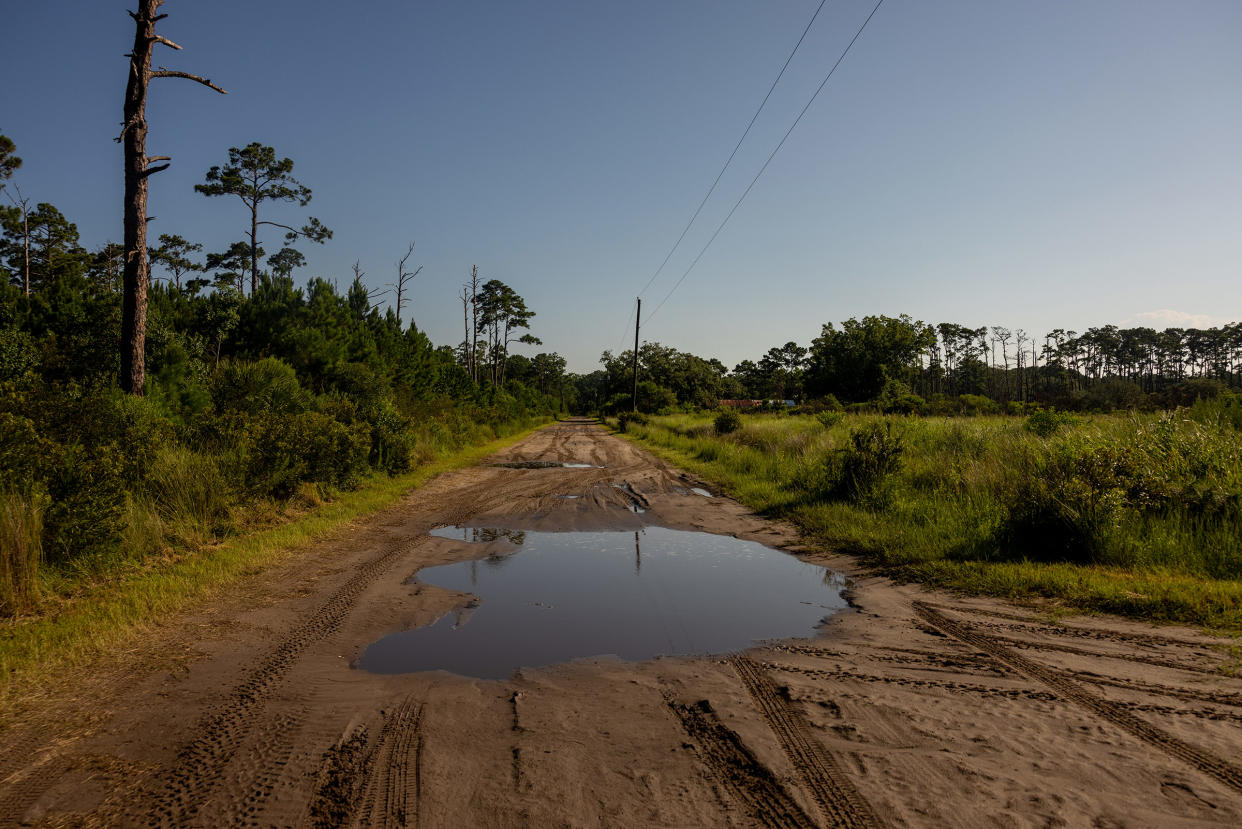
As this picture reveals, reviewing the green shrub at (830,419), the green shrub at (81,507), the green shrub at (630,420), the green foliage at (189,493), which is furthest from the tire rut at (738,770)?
the green shrub at (630,420)

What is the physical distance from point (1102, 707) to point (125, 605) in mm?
7547

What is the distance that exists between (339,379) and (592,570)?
17000mm

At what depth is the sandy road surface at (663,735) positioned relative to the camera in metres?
2.70

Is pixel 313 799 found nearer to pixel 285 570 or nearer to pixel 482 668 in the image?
pixel 482 668

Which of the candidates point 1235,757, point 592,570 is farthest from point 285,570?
point 1235,757

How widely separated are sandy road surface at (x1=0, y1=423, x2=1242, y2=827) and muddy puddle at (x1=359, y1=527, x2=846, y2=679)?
31 centimetres

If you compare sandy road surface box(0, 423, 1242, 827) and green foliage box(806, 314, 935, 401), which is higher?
green foliage box(806, 314, 935, 401)

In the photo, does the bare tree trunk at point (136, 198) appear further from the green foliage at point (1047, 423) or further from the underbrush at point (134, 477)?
the green foliage at point (1047, 423)

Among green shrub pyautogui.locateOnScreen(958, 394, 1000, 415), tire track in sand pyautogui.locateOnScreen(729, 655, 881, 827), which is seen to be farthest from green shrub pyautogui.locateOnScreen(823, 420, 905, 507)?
green shrub pyautogui.locateOnScreen(958, 394, 1000, 415)

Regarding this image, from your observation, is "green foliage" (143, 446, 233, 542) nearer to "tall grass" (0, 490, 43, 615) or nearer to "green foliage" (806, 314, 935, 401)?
"tall grass" (0, 490, 43, 615)

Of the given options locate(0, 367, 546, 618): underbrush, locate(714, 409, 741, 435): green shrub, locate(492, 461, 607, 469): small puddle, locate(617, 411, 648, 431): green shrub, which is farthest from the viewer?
locate(617, 411, 648, 431): green shrub

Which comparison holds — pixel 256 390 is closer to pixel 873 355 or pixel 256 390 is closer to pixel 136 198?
pixel 136 198

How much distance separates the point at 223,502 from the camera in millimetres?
8344

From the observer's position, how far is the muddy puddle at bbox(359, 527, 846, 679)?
4.72 meters
